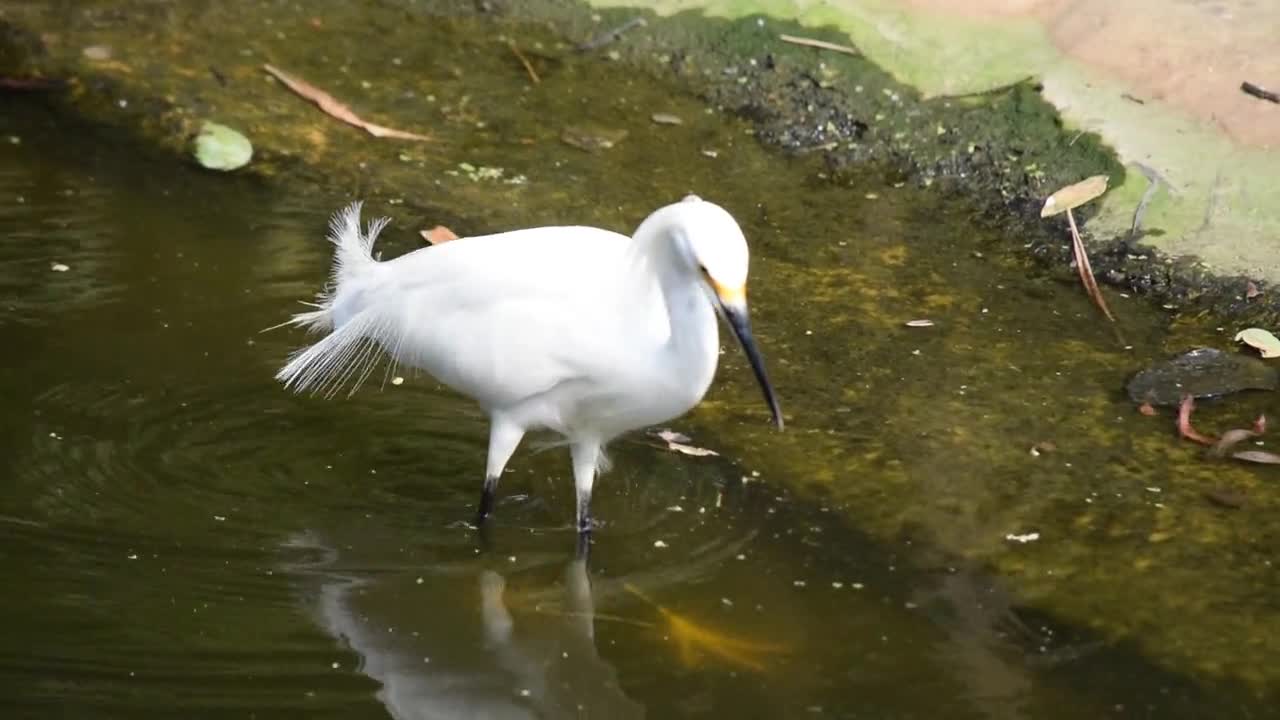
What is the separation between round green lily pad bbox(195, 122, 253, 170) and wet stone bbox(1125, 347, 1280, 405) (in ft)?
9.16

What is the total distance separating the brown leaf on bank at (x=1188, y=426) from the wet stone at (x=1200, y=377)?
0.16 feet

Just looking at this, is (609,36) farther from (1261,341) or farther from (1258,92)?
(1261,341)

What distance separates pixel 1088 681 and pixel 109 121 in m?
3.73

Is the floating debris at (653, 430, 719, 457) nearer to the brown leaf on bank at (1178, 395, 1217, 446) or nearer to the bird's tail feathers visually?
the bird's tail feathers

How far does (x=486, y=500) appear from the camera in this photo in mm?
3922

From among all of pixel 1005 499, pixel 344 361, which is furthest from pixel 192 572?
pixel 1005 499

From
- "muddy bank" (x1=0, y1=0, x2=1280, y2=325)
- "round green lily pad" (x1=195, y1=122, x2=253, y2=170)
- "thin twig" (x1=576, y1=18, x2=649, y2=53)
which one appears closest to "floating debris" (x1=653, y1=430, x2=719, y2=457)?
"muddy bank" (x1=0, y1=0, x2=1280, y2=325)

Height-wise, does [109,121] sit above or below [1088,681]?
below

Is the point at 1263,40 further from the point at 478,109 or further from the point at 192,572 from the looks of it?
the point at 192,572

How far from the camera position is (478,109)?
5.90 m

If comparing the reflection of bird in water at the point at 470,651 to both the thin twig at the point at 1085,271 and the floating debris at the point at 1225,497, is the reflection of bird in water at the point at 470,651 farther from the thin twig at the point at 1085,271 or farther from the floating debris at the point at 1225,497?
the thin twig at the point at 1085,271

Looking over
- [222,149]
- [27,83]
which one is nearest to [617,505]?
[222,149]

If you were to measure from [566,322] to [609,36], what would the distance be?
2.86m

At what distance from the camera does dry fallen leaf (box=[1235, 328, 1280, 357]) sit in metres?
4.54
